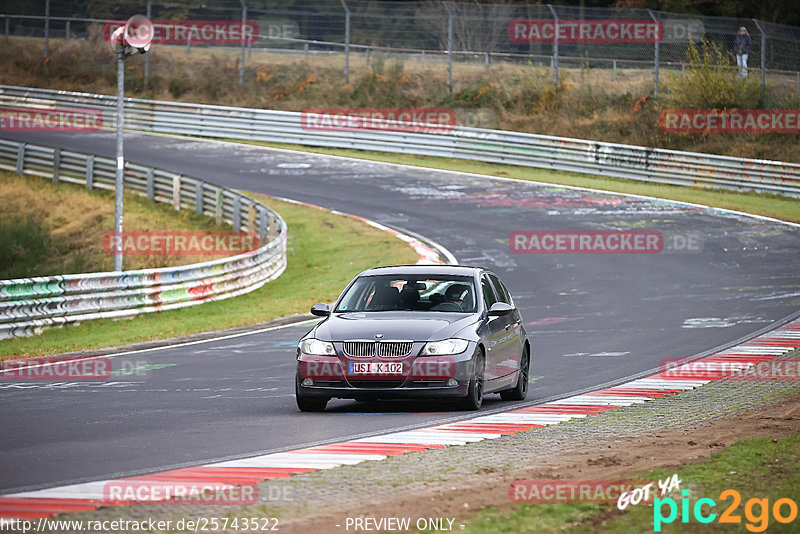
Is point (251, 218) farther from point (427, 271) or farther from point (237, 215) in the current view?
point (427, 271)

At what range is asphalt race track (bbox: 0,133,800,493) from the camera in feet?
32.7

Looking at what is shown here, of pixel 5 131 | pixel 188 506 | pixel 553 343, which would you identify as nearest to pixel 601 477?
pixel 188 506

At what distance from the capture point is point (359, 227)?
1273 inches

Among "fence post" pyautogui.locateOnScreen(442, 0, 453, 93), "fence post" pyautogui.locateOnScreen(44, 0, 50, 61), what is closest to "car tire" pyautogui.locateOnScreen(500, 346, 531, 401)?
"fence post" pyautogui.locateOnScreen(442, 0, 453, 93)

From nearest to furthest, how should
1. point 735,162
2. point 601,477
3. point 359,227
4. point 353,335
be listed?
point 601,477
point 353,335
point 359,227
point 735,162

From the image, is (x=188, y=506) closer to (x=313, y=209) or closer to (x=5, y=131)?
(x=313, y=209)

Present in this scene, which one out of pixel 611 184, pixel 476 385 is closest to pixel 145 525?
pixel 476 385

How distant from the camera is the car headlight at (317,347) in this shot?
37.9 ft

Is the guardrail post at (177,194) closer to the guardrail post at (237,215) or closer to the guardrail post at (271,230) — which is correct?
the guardrail post at (237,215)

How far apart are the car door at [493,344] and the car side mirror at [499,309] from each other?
5 cm

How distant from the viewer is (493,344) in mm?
12211

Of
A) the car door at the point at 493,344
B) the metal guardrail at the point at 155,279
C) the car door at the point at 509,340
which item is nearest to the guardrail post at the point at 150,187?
the metal guardrail at the point at 155,279

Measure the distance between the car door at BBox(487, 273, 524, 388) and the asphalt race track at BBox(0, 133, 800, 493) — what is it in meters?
0.37

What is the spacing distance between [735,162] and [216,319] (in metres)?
21.8
